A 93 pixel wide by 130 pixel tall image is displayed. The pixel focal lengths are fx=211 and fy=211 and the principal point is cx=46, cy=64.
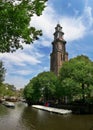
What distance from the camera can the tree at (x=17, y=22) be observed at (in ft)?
47.3

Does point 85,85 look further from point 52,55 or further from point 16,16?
point 52,55

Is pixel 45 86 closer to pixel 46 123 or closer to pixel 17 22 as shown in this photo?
pixel 46 123

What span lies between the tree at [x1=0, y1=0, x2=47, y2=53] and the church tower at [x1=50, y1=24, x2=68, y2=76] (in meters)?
113

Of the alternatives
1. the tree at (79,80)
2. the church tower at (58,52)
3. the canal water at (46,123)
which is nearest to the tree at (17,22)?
the canal water at (46,123)

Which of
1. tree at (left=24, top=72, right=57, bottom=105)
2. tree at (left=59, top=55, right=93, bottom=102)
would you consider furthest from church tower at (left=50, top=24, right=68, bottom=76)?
tree at (left=59, top=55, right=93, bottom=102)

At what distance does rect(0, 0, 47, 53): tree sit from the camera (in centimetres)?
1441

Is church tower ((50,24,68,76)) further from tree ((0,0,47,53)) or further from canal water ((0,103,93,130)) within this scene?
tree ((0,0,47,53))

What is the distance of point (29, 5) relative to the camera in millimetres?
15375

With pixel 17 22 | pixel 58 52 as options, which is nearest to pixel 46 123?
pixel 17 22

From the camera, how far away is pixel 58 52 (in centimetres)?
13225

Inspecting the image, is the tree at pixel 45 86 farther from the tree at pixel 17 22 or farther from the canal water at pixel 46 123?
the tree at pixel 17 22

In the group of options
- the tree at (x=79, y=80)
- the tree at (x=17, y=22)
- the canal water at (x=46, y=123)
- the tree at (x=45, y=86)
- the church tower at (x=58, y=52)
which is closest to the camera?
the tree at (x=17, y=22)

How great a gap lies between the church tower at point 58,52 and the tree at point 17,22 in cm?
11331

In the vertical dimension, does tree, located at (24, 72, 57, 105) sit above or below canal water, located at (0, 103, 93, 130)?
above
